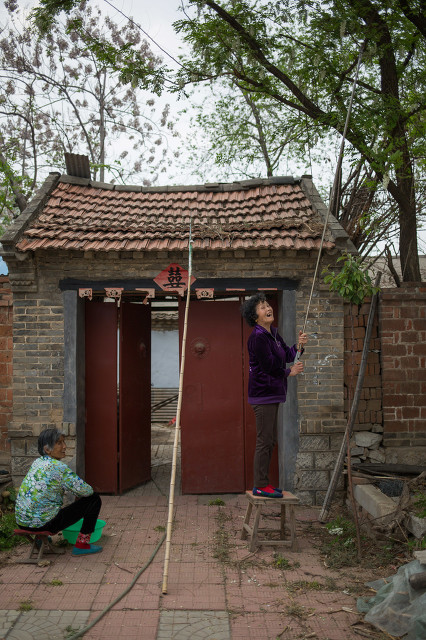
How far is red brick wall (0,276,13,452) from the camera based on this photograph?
784cm

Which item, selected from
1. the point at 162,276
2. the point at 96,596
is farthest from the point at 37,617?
the point at 162,276

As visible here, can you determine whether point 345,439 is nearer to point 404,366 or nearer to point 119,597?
point 404,366

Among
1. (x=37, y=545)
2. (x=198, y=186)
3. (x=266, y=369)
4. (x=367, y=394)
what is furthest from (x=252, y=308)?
(x=198, y=186)

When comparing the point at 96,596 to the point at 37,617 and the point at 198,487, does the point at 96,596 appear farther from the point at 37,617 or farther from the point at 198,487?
the point at 198,487

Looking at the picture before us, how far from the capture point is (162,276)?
774 centimetres

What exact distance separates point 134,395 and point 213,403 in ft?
3.95

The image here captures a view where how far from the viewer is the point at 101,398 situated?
8.20m

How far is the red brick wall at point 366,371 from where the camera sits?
25.1 feet

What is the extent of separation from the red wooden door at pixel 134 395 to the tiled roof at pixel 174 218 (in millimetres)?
1208

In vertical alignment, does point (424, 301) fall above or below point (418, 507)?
above

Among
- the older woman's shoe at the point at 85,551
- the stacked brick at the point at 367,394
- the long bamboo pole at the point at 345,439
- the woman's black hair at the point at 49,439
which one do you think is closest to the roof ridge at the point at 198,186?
the stacked brick at the point at 367,394

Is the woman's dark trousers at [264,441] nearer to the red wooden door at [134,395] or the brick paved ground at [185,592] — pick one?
the brick paved ground at [185,592]

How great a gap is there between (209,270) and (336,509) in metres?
3.32

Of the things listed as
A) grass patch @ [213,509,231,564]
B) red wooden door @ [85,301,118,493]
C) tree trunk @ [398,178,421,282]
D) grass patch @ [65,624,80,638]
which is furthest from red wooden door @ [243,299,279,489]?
grass patch @ [65,624,80,638]
